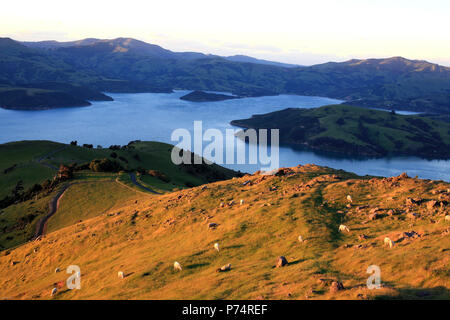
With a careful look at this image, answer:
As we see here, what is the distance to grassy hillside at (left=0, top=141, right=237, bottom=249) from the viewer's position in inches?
1833

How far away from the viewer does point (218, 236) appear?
24.1 m

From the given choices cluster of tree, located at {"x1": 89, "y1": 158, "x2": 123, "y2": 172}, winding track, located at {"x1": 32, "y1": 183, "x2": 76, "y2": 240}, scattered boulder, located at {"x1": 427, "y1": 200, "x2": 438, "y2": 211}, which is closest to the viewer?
scattered boulder, located at {"x1": 427, "y1": 200, "x2": 438, "y2": 211}

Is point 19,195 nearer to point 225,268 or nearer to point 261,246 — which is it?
point 261,246

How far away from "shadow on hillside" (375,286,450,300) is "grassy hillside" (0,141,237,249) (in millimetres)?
41644

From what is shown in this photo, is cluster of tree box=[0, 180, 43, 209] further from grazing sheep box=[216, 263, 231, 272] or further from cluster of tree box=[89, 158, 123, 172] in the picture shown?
Answer: grazing sheep box=[216, 263, 231, 272]

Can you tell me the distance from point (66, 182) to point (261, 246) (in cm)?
4691

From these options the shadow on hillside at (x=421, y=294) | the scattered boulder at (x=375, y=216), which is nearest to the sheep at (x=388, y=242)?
the scattered boulder at (x=375, y=216)

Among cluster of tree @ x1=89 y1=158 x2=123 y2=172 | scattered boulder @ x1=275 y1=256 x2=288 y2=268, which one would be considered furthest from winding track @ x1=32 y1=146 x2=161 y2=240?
scattered boulder @ x1=275 y1=256 x2=288 y2=268

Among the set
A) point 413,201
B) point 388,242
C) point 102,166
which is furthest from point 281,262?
point 102,166

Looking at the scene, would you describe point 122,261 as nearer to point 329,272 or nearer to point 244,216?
point 244,216

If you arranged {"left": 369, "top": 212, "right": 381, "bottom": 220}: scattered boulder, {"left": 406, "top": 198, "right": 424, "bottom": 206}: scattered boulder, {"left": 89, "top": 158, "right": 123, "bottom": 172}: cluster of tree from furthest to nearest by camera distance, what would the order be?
{"left": 89, "top": 158, "right": 123, "bottom": 172}: cluster of tree < {"left": 406, "top": 198, "right": 424, "bottom": 206}: scattered boulder < {"left": 369, "top": 212, "right": 381, "bottom": 220}: scattered boulder

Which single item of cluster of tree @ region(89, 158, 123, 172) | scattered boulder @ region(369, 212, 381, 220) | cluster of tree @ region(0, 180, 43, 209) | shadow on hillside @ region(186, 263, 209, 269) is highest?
scattered boulder @ region(369, 212, 381, 220)

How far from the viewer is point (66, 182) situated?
59.0 m
